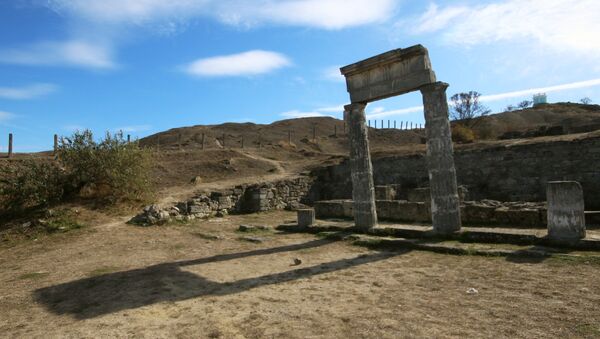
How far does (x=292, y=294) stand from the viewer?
5.94 m

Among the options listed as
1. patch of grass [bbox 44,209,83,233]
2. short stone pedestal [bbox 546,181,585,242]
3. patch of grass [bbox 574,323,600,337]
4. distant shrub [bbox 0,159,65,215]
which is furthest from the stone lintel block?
distant shrub [bbox 0,159,65,215]

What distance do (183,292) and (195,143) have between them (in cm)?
4614

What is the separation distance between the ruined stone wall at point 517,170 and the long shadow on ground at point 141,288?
10951mm

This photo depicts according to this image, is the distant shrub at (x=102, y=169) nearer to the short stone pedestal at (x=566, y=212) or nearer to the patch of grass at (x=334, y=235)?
the patch of grass at (x=334, y=235)

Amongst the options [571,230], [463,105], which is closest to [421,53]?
[571,230]

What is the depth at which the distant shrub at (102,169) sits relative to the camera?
14742 millimetres

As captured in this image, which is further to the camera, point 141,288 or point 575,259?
point 575,259

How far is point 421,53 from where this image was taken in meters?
9.47

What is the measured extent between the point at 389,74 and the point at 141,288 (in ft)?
24.9

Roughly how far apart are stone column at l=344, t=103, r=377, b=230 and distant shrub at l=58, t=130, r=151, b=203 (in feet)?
29.2

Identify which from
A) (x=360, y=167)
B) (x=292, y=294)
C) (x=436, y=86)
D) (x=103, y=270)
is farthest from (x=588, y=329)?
(x=103, y=270)

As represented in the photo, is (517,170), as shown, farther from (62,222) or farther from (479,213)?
(62,222)

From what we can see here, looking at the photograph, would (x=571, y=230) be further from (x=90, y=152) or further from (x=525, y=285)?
(x=90, y=152)

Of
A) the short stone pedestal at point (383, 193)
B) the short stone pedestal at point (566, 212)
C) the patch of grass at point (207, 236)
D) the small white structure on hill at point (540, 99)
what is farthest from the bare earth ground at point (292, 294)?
the small white structure on hill at point (540, 99)
